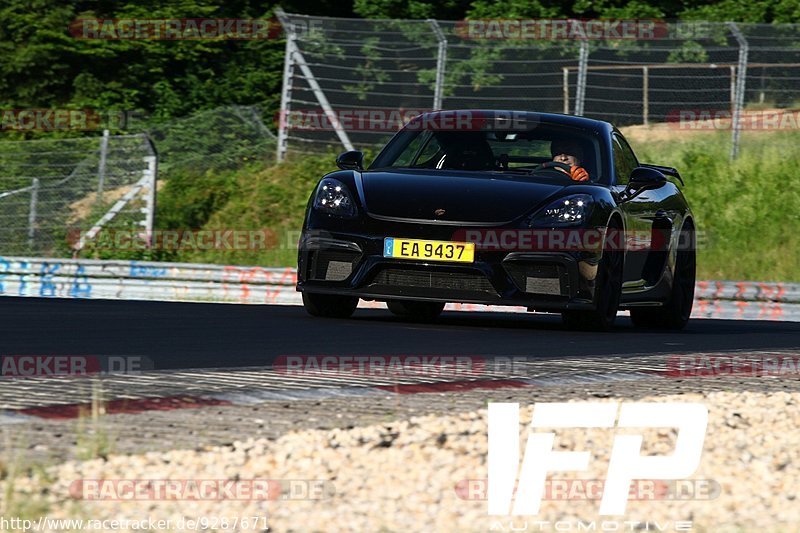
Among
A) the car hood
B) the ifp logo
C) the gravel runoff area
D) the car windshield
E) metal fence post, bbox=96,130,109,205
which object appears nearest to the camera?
the gravel runoff area

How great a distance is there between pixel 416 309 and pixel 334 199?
7.19ft

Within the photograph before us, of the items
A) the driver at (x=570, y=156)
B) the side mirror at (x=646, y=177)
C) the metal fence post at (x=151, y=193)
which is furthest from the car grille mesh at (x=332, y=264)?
the metal fence post at (x=151, y=193)

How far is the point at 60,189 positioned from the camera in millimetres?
20016

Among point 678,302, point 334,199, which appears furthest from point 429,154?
point 678,302

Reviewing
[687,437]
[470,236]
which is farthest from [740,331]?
[687,437]

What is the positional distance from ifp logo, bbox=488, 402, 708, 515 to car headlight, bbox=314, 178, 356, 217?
3.68m

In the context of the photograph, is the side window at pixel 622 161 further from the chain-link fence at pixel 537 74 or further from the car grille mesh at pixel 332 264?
the chain-link fence at pixel 537 74

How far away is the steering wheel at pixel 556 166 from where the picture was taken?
33.5 feet

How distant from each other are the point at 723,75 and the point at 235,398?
1498cm

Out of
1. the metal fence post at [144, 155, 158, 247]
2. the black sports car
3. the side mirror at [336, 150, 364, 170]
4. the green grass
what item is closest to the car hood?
the black sports car

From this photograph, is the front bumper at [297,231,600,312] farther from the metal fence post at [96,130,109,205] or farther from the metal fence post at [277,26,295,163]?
the metal fence post at [277,26,295,163]

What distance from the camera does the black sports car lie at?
9.12 metres

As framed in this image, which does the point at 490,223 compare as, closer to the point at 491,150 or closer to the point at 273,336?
the point at 491,150

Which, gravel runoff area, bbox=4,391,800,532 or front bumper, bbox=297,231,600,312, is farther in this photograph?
front bumper, bbox=297,231,600,312
